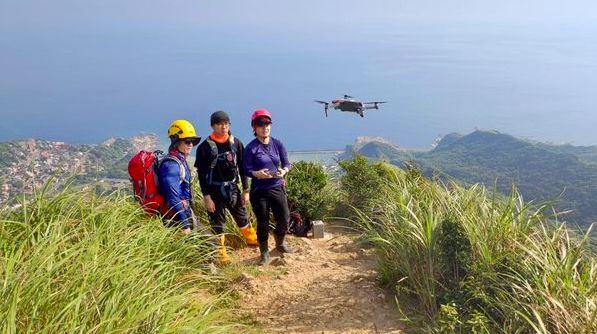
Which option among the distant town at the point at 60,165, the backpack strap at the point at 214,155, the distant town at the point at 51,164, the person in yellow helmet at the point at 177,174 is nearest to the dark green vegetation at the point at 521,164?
the distant town at the point at 60,165

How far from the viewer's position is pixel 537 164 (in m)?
96.7

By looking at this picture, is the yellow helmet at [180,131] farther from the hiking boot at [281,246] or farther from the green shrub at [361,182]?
the green shrub at [361,182]

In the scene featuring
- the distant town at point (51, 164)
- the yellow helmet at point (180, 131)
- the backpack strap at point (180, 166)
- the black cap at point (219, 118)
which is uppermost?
the black cap at point (219, 118)

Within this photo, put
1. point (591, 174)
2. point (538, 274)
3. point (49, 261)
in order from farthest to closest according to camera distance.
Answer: point (591, 174)
point (538, 274)
point (49, 261)

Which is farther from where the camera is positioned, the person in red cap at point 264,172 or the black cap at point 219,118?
the person in red cap at point 264,172

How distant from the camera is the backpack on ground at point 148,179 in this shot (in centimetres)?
525

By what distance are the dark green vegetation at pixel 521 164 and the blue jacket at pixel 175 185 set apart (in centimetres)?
5899

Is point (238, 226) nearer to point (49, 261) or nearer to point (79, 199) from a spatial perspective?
point (79, 199)

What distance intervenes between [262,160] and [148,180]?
1.47m

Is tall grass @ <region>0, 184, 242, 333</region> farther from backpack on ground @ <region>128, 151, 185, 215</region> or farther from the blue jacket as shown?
backpack on ground @ <region>128, 151, 185, 215</region>

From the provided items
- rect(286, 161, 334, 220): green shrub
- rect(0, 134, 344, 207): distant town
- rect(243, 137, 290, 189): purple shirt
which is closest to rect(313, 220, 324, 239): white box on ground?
rect(286, 161, 334, 220): green shrub

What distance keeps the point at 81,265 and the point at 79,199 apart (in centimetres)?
171

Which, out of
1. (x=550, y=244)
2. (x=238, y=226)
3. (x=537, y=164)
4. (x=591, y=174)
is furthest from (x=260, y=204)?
(x=537, y=164)

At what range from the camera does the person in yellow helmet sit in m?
5.15
